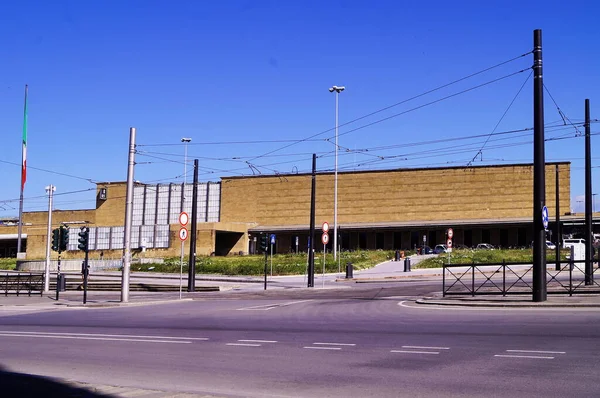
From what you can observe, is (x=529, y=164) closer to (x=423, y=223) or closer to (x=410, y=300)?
(x=423, y=223)

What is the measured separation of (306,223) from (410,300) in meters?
63.9

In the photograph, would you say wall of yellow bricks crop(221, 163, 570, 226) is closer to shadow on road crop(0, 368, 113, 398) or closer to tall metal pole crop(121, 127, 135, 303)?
tall metal pole crop(121, 127, 135, 303)

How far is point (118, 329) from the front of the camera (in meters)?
18.8

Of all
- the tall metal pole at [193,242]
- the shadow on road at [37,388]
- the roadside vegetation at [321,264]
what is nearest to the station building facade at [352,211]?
the roadside vegetation at [321,264]

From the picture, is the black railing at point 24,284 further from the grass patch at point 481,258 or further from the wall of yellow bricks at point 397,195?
the wall of yellow bricks at point 397,195

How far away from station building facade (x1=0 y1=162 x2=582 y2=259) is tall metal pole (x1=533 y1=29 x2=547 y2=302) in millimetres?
56975

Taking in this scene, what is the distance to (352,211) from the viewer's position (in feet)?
289

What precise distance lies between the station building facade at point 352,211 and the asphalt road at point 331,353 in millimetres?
60482

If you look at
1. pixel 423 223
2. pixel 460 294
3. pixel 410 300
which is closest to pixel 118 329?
pixel 410 300

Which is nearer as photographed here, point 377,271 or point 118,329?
point 118,329

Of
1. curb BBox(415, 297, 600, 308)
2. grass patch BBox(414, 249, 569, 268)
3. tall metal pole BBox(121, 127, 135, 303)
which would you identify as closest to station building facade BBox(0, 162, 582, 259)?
grass patch BBox(414, 249, 569, 268)

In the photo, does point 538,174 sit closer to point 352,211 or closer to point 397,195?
point 397,195

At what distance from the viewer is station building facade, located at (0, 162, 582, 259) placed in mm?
81250

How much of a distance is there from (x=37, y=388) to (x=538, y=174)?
52.7ft
